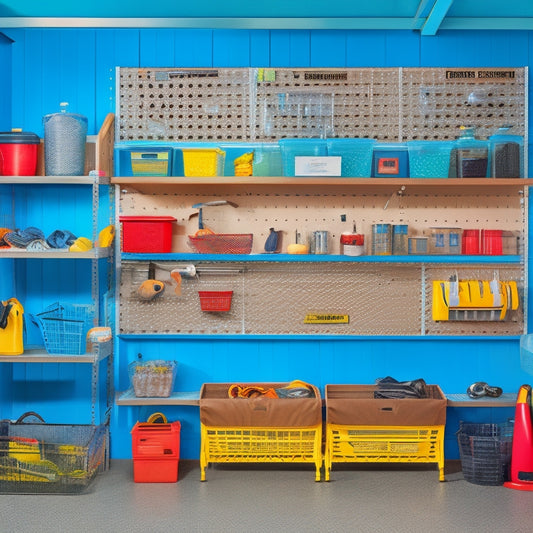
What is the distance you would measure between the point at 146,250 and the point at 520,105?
277 cm

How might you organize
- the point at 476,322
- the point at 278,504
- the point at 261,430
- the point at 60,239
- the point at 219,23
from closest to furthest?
1. the point at 278,504
2. the point at 261,430
3. the point at 60,239
4. the point at 219,23
5. the point at 476,322

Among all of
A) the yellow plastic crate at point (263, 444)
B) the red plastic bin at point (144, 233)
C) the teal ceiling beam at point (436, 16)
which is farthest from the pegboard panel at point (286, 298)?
the teal ceiling beam at point (436, 16)


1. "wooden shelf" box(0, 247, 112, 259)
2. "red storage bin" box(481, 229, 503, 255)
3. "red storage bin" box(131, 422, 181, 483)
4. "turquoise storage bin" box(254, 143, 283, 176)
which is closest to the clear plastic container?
"red storage bin" box(481, 229, 503, 255)

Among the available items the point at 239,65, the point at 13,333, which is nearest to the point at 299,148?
the point at 239,65

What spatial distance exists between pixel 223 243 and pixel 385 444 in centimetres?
169

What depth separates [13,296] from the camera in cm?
530

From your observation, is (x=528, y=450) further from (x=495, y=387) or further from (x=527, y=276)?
(x=527, y=276)

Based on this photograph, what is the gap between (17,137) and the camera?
16.1ft

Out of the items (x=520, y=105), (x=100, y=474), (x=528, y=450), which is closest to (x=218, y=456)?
(x=100, y=474)

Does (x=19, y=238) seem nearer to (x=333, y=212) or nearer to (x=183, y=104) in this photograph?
(x=183, y=104)

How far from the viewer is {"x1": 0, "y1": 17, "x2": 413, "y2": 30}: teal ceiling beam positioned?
5.13 metres

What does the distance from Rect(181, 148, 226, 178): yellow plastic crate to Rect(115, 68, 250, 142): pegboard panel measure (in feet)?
1.12

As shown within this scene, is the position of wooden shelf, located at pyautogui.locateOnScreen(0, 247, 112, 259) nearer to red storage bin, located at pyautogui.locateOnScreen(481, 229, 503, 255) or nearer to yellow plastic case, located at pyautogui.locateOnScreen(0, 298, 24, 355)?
yellow plastic case, located at pyautogui.locateOnScreen(0, 298, 24, 355)

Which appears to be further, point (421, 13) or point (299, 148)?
point (299, 148)
